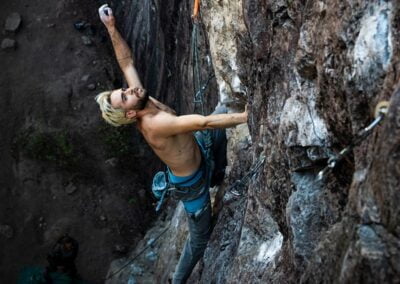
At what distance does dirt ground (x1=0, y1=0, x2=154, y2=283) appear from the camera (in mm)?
10977

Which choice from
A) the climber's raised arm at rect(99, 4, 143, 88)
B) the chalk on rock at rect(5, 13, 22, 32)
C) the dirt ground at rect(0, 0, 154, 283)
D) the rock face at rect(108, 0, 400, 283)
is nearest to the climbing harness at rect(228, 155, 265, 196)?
the rock face at rect(108, 0, 400, 283)

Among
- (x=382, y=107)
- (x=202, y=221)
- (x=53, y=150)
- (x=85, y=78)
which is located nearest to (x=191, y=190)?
(x=202, y=221)

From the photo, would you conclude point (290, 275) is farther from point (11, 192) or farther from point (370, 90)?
point (11, 192)

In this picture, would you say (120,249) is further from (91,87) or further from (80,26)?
(80,26)

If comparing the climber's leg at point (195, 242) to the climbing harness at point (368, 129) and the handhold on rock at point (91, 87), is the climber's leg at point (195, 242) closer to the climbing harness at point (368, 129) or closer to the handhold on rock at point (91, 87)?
the climbing harness at point (368, 129)

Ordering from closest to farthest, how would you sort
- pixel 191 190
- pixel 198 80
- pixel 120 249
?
1. pixel 191 190
2. pixel 198 80
3. pixel 120 249

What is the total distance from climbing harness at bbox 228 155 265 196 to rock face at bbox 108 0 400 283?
0.07m

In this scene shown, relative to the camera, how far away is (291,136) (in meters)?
3.57

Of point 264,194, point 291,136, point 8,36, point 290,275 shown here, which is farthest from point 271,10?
point 8,36

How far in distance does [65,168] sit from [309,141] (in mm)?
8654

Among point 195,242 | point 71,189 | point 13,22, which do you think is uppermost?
point 195,242

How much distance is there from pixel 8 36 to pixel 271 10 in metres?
9.99

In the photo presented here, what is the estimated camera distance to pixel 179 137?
539 cm

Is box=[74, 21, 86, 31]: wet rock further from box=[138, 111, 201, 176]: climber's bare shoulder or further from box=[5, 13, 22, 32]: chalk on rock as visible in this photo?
box=[138, 111, 201, 176]: climber's bare shoulder
